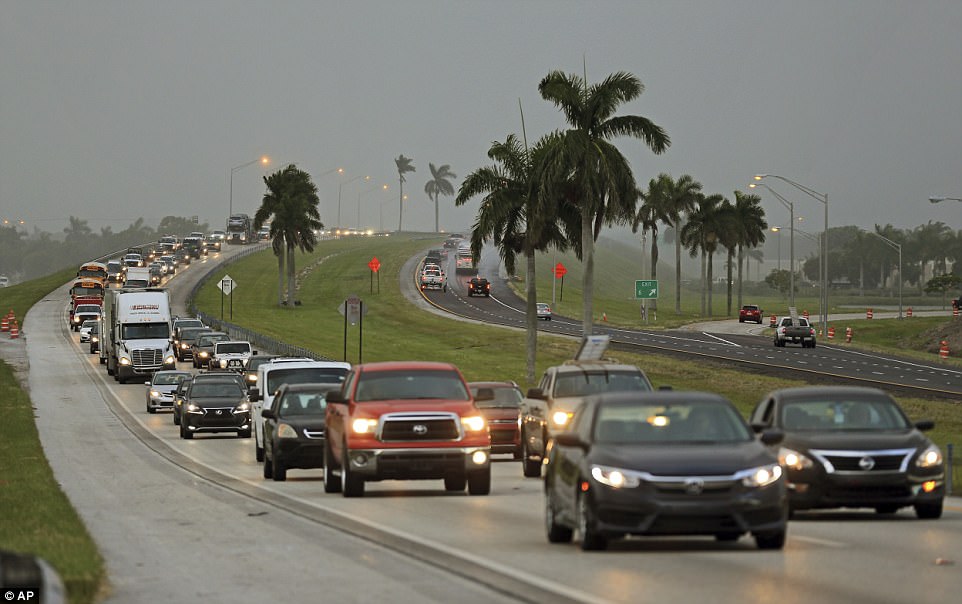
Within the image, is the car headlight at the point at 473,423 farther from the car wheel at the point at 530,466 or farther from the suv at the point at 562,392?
the car wheel at the point at 530,466

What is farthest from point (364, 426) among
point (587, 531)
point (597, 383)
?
point (587, 531)

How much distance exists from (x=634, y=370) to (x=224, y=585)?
586 inches

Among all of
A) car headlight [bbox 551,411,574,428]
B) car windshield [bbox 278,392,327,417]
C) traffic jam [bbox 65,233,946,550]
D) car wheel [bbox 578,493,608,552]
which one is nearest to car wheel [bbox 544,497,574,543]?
traffic jam [bbox 65,233,946,550]

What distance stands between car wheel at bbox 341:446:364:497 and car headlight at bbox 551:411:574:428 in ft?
16.0

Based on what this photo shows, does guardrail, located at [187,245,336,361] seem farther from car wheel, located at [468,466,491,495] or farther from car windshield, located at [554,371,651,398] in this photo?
car wheel, located at [468,466,491,495]

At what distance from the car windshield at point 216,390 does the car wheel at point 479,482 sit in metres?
20.8

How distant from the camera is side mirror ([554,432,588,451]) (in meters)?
14.4

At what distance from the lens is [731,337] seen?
323ft

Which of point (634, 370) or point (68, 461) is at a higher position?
point (634, 370)

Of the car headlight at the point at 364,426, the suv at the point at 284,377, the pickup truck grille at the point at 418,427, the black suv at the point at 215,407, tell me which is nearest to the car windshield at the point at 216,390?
the black suv at the point at 215,407

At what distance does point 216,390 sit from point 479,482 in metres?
21.4

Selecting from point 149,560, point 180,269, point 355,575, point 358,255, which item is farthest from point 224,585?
point 358,255

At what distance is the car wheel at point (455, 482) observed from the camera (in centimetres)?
2188

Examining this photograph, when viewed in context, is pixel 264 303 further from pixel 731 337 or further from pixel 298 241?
pixel 731 337
